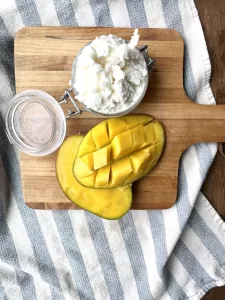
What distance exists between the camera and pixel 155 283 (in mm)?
1173

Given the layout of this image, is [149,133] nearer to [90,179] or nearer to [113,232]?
[90,179]

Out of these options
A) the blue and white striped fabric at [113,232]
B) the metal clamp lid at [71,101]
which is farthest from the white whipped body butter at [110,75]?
the blue and white striped fabric at [113,232]

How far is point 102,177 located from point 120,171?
0.13ft

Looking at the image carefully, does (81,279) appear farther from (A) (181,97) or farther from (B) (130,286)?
(A) (181,97)

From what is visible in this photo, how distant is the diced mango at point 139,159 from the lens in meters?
1.00

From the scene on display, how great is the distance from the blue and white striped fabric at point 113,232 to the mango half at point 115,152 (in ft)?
0.45

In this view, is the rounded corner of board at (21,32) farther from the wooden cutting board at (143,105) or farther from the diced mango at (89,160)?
the diced mango at (89,160)

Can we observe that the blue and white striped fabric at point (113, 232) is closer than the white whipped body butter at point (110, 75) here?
No

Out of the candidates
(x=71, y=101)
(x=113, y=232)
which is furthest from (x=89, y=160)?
(x=113, y=232)

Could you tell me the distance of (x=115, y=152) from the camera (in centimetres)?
99

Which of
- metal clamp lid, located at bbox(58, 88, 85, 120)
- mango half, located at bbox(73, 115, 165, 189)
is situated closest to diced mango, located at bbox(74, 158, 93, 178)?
mango half, located at bbox(73, 115, 165, 189)

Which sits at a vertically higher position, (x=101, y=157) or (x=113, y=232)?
(x=101, y=157)

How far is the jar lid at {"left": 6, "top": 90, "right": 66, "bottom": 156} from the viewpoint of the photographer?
1.01 metres

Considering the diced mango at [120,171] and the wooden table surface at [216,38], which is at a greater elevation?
the wooden table surface at [216,38]
